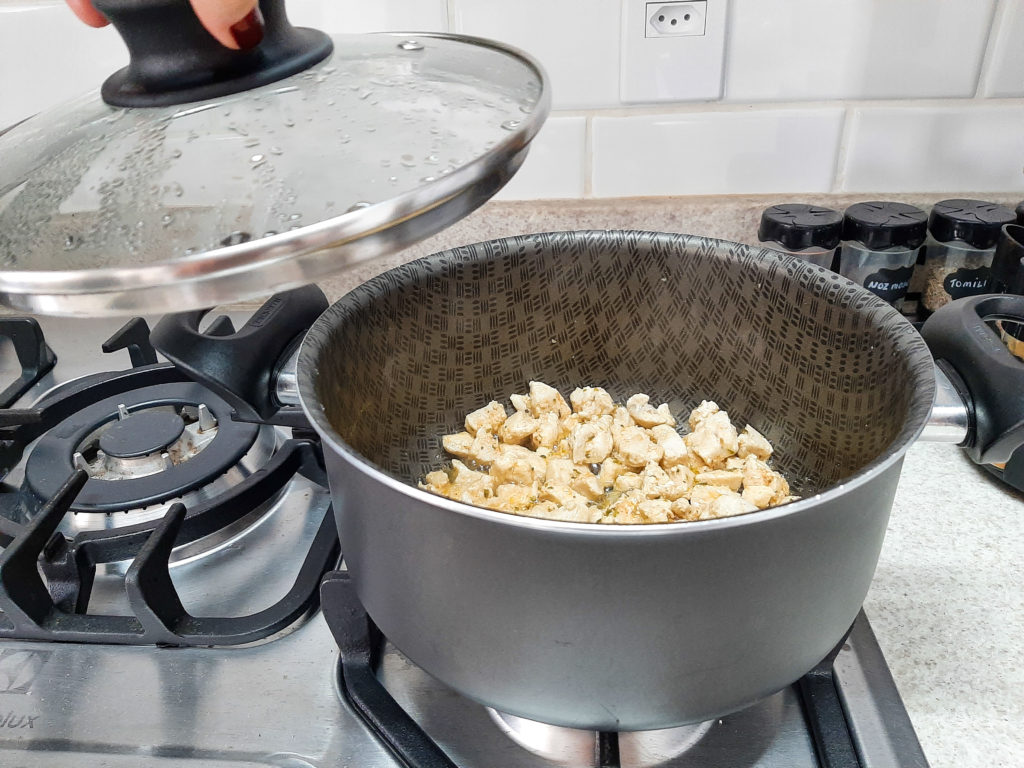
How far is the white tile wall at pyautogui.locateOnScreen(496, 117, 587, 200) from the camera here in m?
0.71

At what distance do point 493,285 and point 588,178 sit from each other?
0.22 meters

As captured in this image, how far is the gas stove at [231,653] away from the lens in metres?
0.41

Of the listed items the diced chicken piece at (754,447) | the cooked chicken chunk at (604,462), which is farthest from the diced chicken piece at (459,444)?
the diced chicken piece at (754,447)

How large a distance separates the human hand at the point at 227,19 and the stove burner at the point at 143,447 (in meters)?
0.30

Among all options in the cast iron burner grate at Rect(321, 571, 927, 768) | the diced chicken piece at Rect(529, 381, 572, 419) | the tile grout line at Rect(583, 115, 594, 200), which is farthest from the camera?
the tile grout line at Rect(583, 115, 594, 200)

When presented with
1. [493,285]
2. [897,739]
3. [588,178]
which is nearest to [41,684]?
[493,285]

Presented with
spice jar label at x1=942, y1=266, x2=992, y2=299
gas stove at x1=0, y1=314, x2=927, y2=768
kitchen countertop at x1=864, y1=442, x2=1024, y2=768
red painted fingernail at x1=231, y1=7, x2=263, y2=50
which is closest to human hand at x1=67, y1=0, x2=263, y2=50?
red painted fingernail at x1=231, y1=7, x2=263, y2=50

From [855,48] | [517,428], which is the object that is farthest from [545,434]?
[855,48]

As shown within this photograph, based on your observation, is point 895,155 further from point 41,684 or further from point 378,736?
point 41,684

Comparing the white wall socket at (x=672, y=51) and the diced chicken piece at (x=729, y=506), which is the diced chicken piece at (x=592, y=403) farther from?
the white wall socket at (x=672, y=51)

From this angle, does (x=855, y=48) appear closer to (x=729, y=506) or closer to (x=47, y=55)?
(x=729, y=506)

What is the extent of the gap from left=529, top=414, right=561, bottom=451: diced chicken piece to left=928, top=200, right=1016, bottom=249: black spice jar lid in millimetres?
384

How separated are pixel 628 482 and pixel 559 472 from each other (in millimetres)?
51

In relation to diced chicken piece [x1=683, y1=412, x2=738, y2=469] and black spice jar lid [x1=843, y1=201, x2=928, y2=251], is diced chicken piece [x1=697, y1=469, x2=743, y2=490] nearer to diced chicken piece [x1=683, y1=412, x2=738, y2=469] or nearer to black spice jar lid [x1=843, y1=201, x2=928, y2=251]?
diced chicken piece [x1=683, y1=412, x2=738, y2=469]
